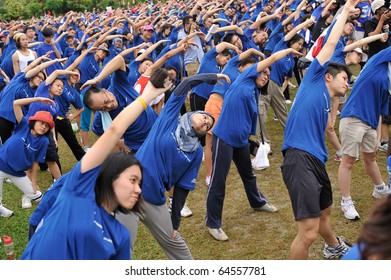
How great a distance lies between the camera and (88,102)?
4.52 meters

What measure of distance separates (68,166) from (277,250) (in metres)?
4.49

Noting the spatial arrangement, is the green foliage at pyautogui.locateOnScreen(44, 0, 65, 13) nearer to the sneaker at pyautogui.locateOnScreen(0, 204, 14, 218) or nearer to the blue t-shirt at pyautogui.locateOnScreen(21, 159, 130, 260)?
the sneaker at pyautogui.locateOnScreen(0, 204, 14, 218)

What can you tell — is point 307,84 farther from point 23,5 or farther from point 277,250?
point 23,5

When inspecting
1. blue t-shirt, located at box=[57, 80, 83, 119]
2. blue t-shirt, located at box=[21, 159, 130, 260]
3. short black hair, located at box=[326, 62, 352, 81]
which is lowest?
blue t-shirt, located at box=[57, 80, 83, 119]

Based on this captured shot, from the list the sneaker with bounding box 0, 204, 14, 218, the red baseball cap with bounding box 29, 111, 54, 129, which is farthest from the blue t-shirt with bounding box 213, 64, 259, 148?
the sneaker with bounding box 0, 204, 14, 218

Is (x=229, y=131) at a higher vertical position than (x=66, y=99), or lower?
higher

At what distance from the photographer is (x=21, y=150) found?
5.54 m

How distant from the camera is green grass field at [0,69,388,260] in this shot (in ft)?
15.4

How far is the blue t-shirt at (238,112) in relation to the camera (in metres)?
4.82

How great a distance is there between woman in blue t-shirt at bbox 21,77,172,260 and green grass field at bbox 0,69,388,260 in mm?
2466

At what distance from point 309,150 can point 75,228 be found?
218cm

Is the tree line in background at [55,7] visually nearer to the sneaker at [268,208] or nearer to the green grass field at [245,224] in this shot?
the green grass field at [245,224]

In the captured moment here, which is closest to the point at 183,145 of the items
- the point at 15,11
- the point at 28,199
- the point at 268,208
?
the point at 268,208

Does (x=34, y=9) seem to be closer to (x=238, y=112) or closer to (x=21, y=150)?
(x=21, y=150)
